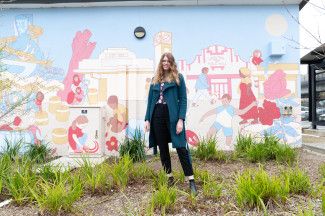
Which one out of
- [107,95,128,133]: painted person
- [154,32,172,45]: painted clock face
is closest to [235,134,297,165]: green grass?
[107,95,128,133]: painted person

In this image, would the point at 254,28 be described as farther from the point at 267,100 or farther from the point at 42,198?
the point at 42,198

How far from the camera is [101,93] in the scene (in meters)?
8.46

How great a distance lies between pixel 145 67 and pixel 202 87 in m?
1.48

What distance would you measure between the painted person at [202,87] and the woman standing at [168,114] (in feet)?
11.9

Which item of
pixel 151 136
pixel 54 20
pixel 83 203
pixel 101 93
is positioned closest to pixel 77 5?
pixel 54 20

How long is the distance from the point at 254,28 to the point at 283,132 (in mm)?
2633

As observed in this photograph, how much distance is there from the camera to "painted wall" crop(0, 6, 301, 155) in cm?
839

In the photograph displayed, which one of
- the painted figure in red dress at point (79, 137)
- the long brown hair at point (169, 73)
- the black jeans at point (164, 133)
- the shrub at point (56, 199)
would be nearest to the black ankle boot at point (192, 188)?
the black jeans at point (164, 133)

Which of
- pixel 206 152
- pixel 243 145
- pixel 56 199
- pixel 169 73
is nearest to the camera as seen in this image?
pixel 56 199

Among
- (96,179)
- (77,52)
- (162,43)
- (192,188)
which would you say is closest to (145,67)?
(162,43)

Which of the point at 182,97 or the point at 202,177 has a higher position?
the point at 182,97

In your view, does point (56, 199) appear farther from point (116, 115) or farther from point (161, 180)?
point (116, 115)

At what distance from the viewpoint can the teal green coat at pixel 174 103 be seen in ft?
15.3

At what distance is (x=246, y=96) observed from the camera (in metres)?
8.38
